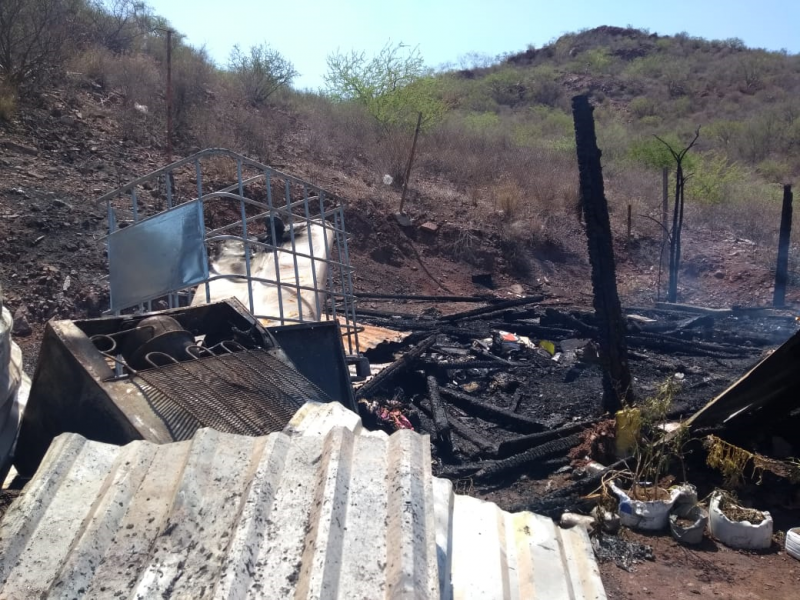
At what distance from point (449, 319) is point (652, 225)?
39.3 ft

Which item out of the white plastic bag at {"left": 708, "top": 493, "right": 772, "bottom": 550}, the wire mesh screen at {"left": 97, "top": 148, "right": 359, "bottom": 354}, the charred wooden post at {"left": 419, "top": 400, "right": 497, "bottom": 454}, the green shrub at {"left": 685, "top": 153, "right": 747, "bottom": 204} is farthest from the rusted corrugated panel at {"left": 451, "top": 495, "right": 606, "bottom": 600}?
the green shrub at {"left": 685, "top": 153, "right": 747, "bottom": 204}

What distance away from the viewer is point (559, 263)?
18.0 meters

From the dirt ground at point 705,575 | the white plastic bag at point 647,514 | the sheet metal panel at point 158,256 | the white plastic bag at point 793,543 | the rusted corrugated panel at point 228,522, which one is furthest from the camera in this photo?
the sheet metal panel at point 158,256

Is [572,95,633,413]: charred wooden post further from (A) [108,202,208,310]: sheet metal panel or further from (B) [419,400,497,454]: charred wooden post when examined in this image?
(A) [108,202,208,310]: sheet metal panel

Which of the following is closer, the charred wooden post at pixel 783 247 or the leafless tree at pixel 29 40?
the leafless tree at pixel 29 40

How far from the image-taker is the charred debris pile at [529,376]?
19.5 ft

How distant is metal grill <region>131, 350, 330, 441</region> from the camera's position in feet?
10.2

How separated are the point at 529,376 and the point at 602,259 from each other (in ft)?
8.35

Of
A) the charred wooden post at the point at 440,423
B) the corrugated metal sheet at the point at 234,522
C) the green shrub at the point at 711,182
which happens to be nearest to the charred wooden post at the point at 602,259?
the charred wooden post at the point at 440,423

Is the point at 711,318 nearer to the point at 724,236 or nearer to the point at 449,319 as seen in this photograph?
the point at 449,319

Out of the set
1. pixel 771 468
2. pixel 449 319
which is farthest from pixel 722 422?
pixel 449 319

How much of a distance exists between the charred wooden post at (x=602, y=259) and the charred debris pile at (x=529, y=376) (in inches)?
14.5

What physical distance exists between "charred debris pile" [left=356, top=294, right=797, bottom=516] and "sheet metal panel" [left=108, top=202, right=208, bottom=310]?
6.67ft

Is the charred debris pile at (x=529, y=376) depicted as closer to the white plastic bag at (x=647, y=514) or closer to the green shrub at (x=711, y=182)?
the white plastic bag at (x=647, y=514)
